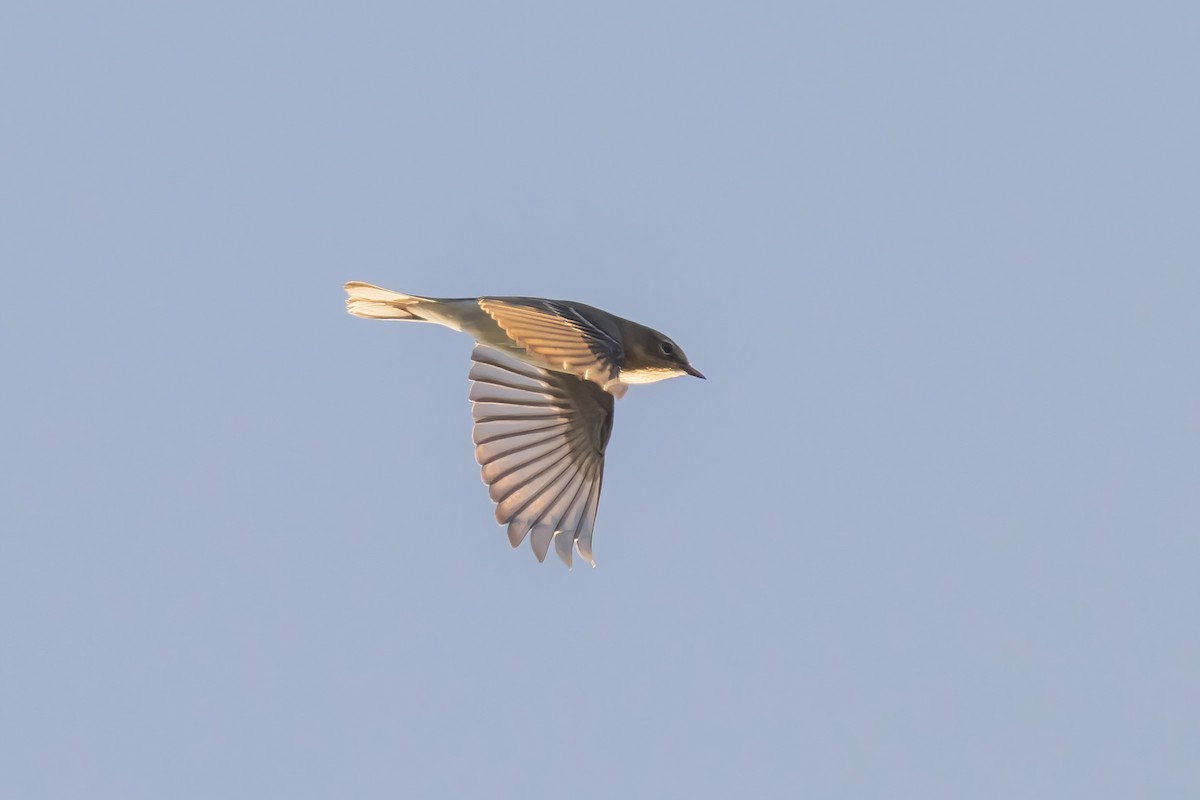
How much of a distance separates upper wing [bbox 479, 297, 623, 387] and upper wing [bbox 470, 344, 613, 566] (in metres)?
1.75

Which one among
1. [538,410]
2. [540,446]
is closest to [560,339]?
[540,446]

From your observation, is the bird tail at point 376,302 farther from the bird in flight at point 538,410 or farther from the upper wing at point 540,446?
the upper wing at point 540,446

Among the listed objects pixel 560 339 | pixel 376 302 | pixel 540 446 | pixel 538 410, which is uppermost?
pixel 376 302

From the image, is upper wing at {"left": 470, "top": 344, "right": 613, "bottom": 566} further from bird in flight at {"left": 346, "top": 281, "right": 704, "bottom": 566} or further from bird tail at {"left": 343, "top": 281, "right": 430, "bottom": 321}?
bird tail at {"left": 343, "top": 281, "right": 430, "bottom": 321}

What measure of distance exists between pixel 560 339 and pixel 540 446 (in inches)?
117

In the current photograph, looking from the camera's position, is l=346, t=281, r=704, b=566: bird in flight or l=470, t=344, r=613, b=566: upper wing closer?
l=346, t=281, r=704, b=566: bird in flight

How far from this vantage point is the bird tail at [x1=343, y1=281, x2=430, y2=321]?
13867 mm

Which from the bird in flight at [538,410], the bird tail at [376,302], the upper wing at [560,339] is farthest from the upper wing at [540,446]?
the upper wing at [560,339]

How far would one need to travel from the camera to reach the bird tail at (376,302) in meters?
13.9

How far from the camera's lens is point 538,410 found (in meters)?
14.4

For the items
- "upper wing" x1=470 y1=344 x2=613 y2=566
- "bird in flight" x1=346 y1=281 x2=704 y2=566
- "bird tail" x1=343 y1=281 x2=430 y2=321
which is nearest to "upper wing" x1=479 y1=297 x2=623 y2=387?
"bird in flight" x1=346 y1=281 x2=704 y2=566

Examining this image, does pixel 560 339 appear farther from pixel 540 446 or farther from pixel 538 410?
pixel 538 410

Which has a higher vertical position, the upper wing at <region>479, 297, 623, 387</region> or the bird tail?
the bird tail

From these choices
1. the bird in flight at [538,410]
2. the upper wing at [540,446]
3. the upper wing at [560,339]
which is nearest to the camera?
the upper wing at [560,339]
